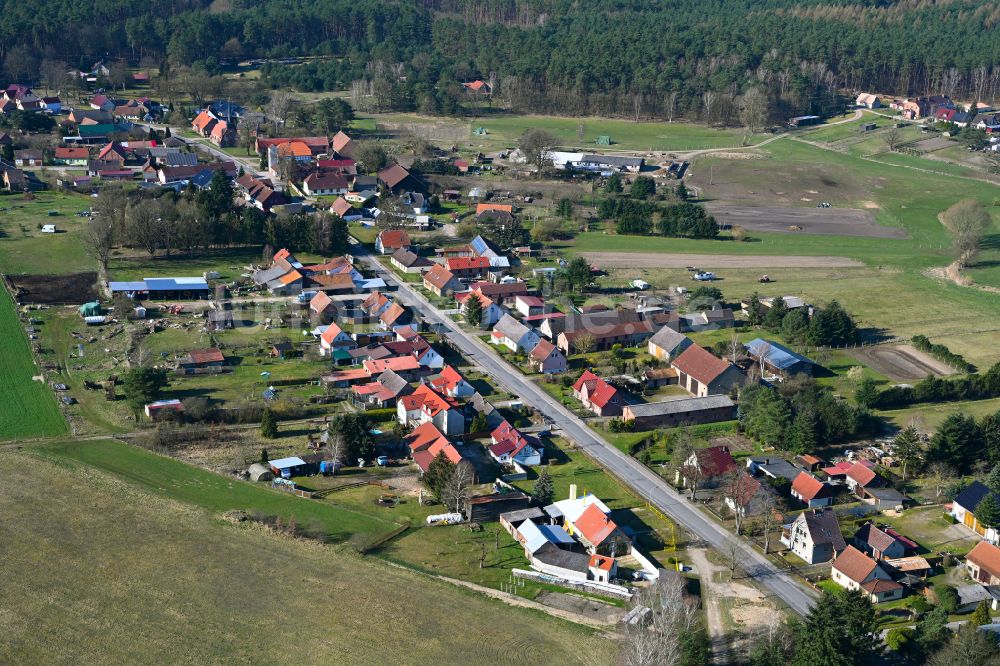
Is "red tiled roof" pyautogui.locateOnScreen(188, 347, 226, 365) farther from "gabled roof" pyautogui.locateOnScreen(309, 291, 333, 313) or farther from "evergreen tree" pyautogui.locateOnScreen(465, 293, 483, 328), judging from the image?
"evergreen tree" pyautogui.locateOnScreen(465, 293, 483, 328)

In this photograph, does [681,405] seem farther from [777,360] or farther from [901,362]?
[901,362]

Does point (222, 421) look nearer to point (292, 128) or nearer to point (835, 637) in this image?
point (835, 637)

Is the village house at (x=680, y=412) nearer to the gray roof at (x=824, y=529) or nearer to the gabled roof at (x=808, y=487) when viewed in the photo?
the gabled roof at (x=808, y=487)

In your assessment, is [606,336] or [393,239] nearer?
[606,336]

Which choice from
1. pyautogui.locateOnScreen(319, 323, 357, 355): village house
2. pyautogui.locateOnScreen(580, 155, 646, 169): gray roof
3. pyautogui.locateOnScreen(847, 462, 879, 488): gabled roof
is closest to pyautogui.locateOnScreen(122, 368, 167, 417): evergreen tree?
pyautogui.locateOnScreen(319, 323, 357, 355): village house

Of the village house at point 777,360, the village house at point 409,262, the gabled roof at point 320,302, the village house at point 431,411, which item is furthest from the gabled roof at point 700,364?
the village house at point 409,262

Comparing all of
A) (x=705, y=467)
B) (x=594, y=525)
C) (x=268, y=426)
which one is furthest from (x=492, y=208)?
(x=594, y=525)

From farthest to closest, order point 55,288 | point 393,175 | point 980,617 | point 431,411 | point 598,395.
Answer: point 393,175 → point 55,288 → point 598,395 → point 431,411 → point 980,617
